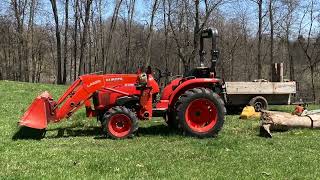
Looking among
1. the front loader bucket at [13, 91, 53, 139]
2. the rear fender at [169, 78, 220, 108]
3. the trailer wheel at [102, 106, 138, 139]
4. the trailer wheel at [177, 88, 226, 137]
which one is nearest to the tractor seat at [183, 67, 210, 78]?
the rear fender at [169, 78, 220, 108]

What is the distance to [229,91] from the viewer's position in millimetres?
17125

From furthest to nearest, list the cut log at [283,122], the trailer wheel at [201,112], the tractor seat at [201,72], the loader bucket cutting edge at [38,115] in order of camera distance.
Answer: the tractor seat at [201,72]
the cut log at [283,122]
the trailer wheel at [201,112]
the loader bucket cutting edge at [38,115]

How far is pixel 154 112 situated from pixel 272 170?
4.23 m

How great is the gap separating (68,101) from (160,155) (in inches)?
130

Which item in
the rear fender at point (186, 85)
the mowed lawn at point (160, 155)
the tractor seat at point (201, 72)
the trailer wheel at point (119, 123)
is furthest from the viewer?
the tractor seat at point (201, 72)

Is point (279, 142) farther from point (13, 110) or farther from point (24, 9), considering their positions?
point (24, 9)

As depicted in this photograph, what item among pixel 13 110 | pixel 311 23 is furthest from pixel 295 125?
pixel 311 23

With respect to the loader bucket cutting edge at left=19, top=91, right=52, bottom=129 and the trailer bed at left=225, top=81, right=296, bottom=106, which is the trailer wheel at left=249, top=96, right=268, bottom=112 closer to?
the trailer bed at left=225, top=81, right=296, bottom=106

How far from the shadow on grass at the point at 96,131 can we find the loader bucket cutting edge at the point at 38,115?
53 cm

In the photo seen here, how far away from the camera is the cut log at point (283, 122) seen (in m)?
11.1

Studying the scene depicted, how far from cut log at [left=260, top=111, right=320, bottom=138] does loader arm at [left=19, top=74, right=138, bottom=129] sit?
11.1 feet

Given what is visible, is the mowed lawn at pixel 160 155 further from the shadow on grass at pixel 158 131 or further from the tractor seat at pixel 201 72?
the tractor seat at pixel 201 72

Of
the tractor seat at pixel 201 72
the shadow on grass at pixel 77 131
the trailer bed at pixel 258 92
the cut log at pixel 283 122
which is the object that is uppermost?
Result: the tractor seat at pixel 201 72

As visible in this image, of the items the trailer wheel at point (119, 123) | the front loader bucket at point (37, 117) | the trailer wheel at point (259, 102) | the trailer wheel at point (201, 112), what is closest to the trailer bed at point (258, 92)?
the trailer wheel at point (259, 102)
